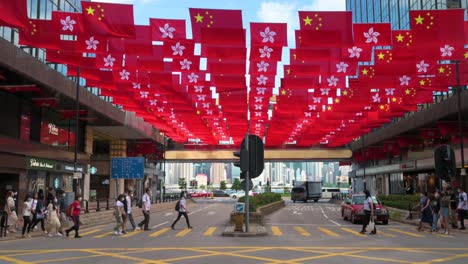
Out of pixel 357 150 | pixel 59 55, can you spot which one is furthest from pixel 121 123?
pixel 357 150

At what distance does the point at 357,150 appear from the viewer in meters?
69.4

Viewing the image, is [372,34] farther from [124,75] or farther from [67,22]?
[124,75]

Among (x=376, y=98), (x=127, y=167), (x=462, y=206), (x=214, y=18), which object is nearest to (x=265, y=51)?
(x=214, y=18)

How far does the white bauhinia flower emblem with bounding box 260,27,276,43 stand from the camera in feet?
54.3

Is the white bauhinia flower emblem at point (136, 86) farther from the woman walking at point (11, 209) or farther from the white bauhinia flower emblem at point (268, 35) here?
the white bauhinia flower emblem at point (268, 35)

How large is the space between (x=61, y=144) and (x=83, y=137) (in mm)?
4556

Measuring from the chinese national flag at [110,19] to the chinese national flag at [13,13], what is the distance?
6.17ft

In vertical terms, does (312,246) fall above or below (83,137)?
below

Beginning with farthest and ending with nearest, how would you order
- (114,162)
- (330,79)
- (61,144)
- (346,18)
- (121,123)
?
(114,162), (121,123), (61,144), (330,79), (346,18)

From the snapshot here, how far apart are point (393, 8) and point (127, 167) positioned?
32578 millimetres

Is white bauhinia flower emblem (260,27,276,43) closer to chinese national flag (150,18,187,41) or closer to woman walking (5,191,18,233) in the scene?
chinese national flag (150,18,187,41)

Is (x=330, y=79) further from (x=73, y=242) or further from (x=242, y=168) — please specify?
(x=73, y=242)

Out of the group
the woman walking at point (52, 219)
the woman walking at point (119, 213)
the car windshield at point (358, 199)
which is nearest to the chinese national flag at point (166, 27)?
the woman walking at point (119, 213)

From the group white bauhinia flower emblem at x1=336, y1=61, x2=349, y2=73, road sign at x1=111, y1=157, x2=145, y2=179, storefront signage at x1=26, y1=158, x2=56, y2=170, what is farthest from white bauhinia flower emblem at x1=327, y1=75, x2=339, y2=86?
road sign at x1=111, y1=157, x2=145, y2=179
